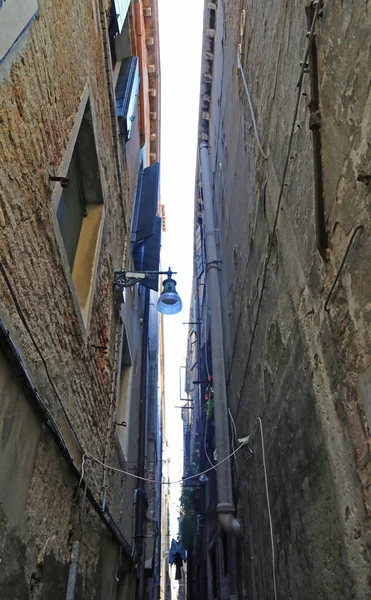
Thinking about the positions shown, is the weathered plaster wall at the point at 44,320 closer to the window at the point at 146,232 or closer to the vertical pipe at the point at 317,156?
the vertical pipe at the point at 317,156

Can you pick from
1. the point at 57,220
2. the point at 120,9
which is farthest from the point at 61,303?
the point at 120,9

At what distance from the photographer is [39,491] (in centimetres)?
282

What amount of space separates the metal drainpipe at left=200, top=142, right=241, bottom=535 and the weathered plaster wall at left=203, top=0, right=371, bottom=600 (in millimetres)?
262

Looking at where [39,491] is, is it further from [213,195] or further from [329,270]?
[213,195]

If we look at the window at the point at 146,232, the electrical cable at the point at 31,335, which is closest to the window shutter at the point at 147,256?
the window at the point at 146,232

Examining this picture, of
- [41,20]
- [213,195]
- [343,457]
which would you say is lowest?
[343,457]

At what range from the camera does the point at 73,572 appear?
3.40 metres

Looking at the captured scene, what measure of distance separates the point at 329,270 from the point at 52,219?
73.7 inches

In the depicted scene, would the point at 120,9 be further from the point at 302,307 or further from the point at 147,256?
the point at 302,307

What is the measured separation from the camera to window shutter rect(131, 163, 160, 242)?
340 inches

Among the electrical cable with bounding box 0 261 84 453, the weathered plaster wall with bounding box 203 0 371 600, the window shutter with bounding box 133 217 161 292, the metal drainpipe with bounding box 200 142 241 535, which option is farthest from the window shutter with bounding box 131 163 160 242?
the electrical cable with bounding box 0 261 84 453

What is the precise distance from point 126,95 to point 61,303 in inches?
186

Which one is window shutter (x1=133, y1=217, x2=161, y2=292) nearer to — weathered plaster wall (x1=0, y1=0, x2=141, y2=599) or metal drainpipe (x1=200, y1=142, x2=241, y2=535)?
metal drainpipe (x1=200, y1=142, x2=241, y2=535)

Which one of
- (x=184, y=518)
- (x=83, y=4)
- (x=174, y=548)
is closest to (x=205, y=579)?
(x=184, y=518)
